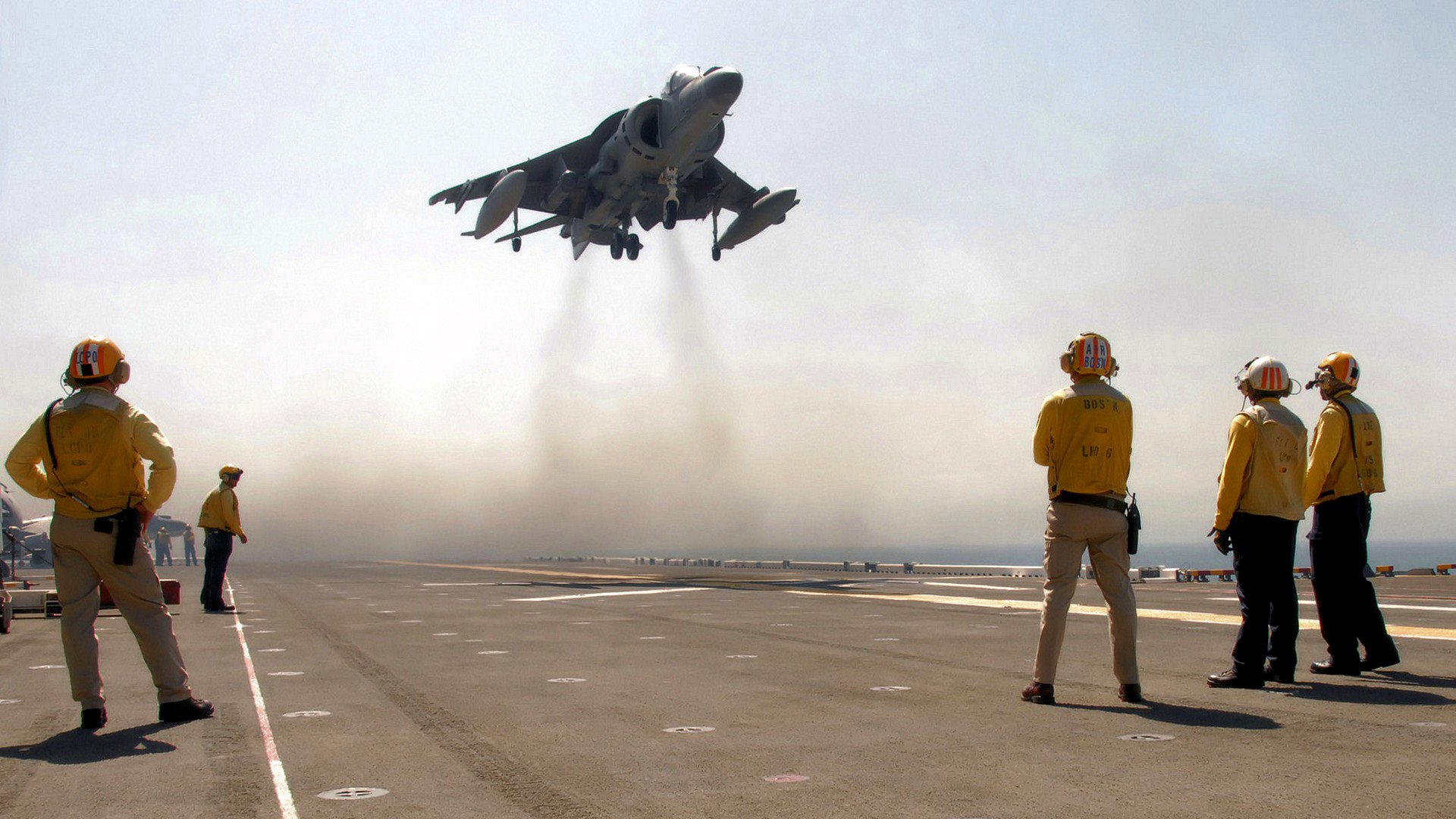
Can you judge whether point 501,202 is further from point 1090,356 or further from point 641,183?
point 1090,356

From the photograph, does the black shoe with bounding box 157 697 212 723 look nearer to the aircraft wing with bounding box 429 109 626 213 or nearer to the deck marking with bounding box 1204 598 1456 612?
the deck marking with bounding box 1204 598 1456 612

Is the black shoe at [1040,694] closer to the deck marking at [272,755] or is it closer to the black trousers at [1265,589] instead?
the black trousers at [1265,589]

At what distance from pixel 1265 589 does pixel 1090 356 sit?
2.46m

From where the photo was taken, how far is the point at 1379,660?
28.9 ft

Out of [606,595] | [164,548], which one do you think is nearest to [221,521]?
[606,595]

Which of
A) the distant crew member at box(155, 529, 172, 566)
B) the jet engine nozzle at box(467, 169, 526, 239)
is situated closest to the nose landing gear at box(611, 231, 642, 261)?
the jet engine nozzle at box(467, 169, 526, 239)

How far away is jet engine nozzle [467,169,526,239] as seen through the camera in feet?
112

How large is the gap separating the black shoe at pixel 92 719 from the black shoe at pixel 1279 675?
28.4 ft

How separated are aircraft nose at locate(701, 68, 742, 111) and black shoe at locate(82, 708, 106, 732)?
26353mm

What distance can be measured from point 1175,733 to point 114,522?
23.1 ft

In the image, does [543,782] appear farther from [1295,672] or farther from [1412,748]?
[1295,672]

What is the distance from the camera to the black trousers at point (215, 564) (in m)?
18.3

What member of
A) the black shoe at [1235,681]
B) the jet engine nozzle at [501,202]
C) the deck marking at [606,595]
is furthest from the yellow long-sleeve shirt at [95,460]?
the jet engine nozzle at [501,202]

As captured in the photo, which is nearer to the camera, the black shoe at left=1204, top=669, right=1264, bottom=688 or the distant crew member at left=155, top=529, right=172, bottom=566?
the black shoe at left=1204, top=669, right=1264, bottom=688
